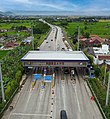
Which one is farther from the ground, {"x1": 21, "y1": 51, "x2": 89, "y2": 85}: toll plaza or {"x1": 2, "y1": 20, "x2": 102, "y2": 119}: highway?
{"x1": 21, "y1": 51, "x2": 89, "y2": 85}: toll plaza

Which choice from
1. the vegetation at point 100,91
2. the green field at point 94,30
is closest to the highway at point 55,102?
the vegetation at point 100,91

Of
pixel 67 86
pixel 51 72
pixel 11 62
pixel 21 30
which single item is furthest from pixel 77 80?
pixel 21 30

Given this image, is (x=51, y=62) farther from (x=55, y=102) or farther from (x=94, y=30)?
(x=94, y=30)

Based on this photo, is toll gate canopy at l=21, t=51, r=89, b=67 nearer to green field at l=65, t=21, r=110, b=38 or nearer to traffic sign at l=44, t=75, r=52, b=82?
traffic sign at l=44, t=75, r=52, b=82

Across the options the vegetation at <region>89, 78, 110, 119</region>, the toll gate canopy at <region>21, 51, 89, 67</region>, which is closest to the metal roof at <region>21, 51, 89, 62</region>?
the toll gate canopy at <region>21, 51, 89, 67</region>

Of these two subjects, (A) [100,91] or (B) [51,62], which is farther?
(B) [51,62]

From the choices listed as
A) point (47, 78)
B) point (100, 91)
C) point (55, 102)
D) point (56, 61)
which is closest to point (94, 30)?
point (56, 61)

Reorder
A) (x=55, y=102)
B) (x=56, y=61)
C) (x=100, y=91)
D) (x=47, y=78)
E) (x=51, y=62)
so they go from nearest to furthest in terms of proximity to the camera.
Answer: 1. (x=55, y=102)
2. (x=100, y=91)
3. (x=47, y=78)
4. (x=56, y=61)
5. (x=51, y=62)

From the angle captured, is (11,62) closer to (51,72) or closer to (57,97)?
(51,72)
